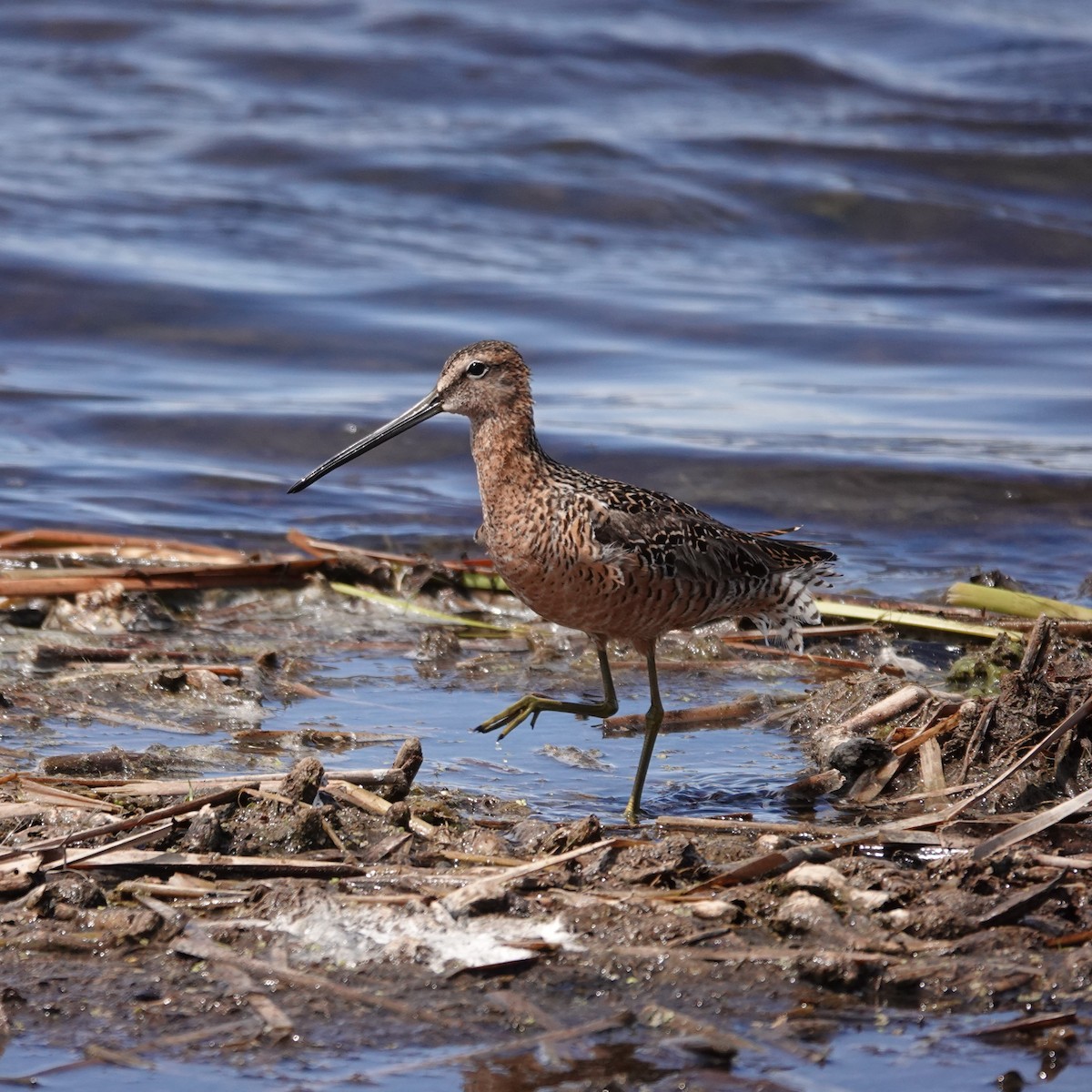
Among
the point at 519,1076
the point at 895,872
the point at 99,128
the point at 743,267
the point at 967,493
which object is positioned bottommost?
the point at 519,1076

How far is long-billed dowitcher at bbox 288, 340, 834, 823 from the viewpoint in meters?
4.59

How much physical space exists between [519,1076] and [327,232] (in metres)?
12.2

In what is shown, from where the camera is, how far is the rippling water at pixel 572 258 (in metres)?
8.91

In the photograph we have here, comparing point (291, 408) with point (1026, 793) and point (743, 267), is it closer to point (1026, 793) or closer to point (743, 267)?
point (743, 267)

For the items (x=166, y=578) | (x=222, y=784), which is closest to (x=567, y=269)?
(x=166, y=578)

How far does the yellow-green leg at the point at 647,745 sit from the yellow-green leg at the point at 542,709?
131mm

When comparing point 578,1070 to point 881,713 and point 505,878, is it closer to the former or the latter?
point 505,878

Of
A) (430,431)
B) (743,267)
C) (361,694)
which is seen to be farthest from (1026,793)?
(743,267)

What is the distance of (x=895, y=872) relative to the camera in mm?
3600

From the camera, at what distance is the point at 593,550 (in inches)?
179

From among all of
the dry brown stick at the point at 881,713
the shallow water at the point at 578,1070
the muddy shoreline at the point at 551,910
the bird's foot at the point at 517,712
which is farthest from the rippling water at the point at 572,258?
the shallow water at the point at 578,1070

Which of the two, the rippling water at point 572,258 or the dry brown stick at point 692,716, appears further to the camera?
the rippling water at point 572,258

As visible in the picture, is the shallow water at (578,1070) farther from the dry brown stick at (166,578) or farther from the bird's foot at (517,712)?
the dry brown stick at (166,578)

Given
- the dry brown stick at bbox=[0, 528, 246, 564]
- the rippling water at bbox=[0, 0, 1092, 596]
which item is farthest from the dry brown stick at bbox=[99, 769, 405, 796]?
the rippling water at bbox=[0, 0, 1092, 596]
